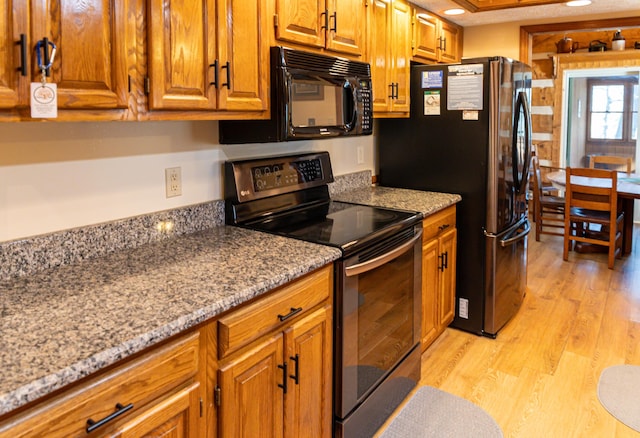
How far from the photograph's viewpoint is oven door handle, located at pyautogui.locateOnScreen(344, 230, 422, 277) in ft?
6.29

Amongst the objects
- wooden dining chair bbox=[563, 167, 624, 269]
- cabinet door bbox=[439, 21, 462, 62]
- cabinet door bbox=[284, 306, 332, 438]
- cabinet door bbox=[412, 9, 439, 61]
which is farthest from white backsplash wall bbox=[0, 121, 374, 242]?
wooden dining chair bbox=[563, 167, 624, 269]

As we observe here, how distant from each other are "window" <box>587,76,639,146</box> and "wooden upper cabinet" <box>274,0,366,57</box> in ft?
16.6

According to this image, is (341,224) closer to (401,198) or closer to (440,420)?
(401,198)

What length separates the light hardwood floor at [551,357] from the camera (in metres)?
2.35

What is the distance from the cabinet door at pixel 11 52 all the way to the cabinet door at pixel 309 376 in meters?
0.99

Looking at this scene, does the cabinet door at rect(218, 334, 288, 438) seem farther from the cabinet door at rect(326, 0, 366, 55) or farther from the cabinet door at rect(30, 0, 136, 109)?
the cabinet door at rect(326, 0, 366, 55)

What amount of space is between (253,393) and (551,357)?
2.05 m

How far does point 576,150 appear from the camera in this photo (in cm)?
663

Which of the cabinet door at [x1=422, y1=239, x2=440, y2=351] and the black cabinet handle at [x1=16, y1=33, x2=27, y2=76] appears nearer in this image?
the black cabinet handle at [x1=16, y1=33, x2=27, y2=76]

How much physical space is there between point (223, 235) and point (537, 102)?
18.6 feet

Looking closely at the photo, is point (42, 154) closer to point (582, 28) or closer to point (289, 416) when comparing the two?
point (289, 416)

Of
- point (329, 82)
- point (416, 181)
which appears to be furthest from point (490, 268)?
point (329, 82)

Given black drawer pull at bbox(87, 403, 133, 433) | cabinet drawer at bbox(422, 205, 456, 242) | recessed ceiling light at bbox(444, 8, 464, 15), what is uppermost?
recessed ceiling light at bbox(444, 8, 464, 15)

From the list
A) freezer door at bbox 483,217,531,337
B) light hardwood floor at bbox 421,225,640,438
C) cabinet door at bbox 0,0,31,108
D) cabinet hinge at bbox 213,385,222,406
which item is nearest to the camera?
cabinet door at bbox 0,0,31,108
